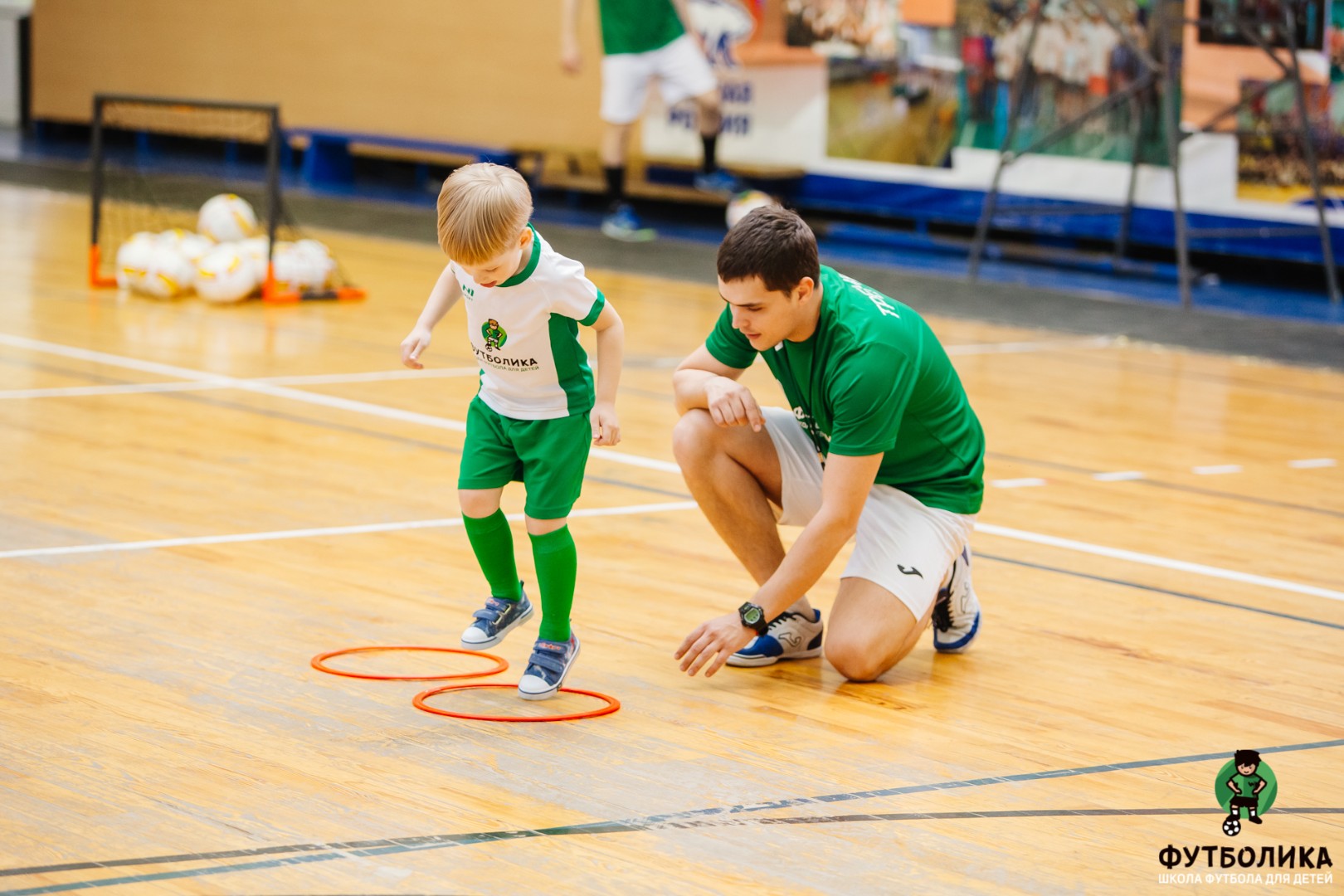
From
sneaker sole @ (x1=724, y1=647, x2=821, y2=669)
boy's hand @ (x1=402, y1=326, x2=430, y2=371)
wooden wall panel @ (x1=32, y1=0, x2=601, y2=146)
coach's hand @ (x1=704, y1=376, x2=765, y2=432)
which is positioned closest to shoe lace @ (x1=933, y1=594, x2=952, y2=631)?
sneaker sole @ (x1=724, y1=647, x2=821, y2=669)

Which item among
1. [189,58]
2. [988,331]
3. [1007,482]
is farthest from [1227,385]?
[189,58]

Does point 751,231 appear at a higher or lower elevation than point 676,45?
lower

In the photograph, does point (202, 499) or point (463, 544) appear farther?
point (202, 499)

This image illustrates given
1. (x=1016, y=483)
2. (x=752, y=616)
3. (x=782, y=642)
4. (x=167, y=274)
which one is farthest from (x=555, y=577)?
(x=167, y=274)

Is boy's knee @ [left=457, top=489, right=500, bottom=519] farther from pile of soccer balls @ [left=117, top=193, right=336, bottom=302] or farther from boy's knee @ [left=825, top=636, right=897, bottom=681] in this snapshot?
pile of soccer balls @ [left=117, top=193, right=336, bottom=302]

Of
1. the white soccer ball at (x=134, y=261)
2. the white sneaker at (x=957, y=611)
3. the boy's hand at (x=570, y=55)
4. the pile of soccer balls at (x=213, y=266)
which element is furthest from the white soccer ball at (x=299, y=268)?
the white sneaker at (x=957, y=611)

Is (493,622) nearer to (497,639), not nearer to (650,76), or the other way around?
(497,639)

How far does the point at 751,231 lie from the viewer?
311 centimetres

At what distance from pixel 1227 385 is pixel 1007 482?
80.7 inches

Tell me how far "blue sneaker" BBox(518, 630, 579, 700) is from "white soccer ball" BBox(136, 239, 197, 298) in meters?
5.13

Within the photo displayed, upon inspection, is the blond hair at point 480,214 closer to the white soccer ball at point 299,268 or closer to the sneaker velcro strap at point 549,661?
the sneaker velcro strap at point 549,661

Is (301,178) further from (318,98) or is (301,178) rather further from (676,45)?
(676,45)

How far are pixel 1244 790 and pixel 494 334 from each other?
148 centimetres

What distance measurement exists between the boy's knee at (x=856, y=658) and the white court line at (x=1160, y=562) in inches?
49.1
